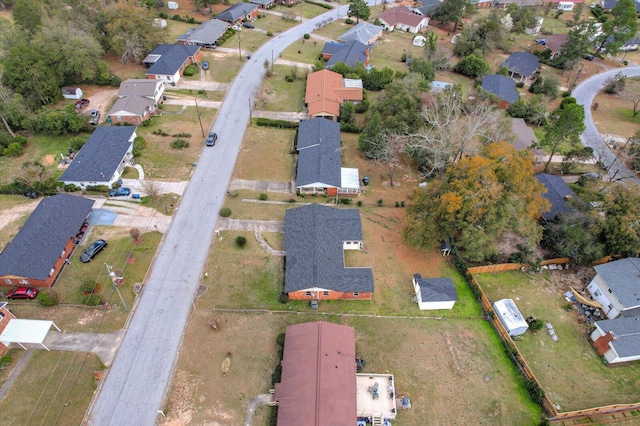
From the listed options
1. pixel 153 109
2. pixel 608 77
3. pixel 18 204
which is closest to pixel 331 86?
pixel 153 109

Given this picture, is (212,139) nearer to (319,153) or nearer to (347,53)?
(319,153)

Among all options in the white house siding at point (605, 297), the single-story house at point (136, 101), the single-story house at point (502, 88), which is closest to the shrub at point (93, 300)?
the single-story house at point (136, 101)

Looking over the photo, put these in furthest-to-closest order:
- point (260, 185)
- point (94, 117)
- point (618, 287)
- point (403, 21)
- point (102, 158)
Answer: point (403, 21), point (94, 117), point (260, 185), point (102, 158), point (618, 287)

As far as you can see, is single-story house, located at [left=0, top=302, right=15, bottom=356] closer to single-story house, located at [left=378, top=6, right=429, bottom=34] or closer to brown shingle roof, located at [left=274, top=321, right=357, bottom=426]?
brown shingle roof, located at [left=274, top=321, right=357, bottom=426]

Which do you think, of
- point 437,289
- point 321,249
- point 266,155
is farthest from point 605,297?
point 266,155

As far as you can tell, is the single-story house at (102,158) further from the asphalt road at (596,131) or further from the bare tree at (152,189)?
the asphalt road at (596,131)

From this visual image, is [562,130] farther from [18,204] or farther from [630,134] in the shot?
[18,204]
